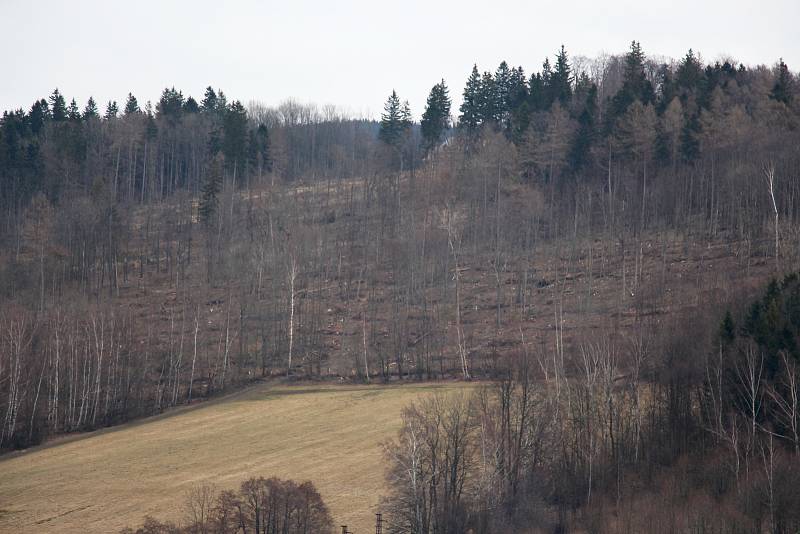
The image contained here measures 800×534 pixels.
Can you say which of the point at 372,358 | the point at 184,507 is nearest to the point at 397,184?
the point at 372,358

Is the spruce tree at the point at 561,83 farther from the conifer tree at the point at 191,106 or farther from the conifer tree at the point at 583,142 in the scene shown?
the conifer tree at the point at 191,106

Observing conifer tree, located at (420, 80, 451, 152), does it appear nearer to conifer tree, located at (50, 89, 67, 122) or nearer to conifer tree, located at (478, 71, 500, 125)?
conifer tree, located at (478, 71, 500, 125)

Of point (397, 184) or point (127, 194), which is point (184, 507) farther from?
point (127, 194)

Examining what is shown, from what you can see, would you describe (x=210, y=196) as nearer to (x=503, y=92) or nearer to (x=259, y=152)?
(x=259, y=152)

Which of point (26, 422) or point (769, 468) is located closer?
point (769, 468)

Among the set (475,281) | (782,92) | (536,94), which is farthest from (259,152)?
(782,92)
